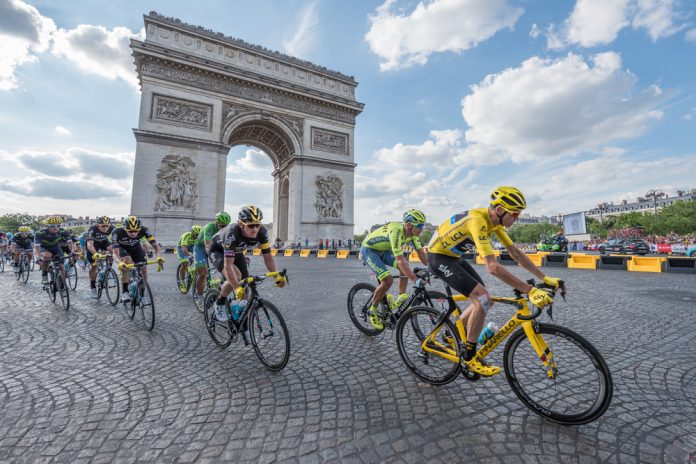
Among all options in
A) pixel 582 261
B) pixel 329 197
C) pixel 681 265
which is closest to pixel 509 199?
pixel 681 265

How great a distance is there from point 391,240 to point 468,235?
1.22 m

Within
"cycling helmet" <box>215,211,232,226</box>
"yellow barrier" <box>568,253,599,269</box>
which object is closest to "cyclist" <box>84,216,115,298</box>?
"cycling helmet" <box>215,211,232,226</box>

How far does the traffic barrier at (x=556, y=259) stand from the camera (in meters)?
13.6

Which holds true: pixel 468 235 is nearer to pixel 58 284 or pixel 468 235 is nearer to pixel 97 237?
pixel 58 284

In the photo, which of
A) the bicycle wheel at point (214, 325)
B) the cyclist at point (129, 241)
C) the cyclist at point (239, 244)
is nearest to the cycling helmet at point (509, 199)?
the cyclist at point (239, 244)

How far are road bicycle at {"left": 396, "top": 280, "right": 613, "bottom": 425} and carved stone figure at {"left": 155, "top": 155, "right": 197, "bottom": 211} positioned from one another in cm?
2331

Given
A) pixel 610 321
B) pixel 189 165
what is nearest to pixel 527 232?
pixel 189 165

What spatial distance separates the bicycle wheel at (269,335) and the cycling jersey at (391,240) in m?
1.59

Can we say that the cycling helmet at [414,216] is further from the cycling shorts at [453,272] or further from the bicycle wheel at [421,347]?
the bicycle wheel at [421,347]

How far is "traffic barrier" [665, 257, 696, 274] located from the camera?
10.6 meters

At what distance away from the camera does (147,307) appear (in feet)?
15.1

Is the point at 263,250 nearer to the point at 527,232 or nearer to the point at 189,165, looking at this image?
the point at 189,165

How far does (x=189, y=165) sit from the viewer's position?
2322 centimetres

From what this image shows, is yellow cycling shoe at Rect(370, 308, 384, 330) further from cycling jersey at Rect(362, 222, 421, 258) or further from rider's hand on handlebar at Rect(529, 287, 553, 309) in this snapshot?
rider's hand on handlebar at Rect(529, 287, 553, 309)
